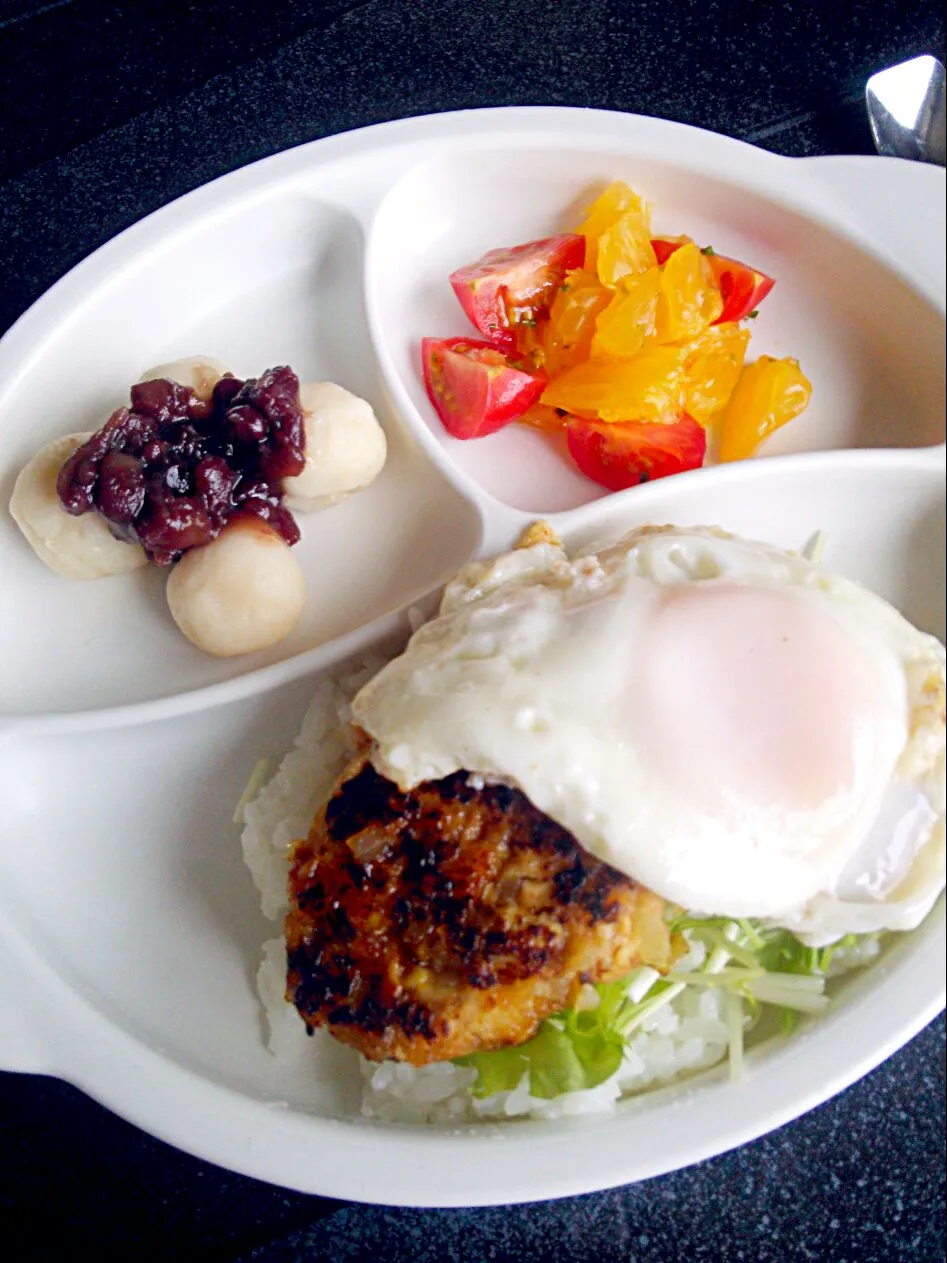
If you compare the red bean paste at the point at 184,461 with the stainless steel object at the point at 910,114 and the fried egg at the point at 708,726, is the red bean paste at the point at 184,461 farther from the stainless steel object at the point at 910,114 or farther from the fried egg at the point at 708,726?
the stainless steel object at the point at 910,114

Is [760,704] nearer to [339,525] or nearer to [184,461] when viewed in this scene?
[339,525]

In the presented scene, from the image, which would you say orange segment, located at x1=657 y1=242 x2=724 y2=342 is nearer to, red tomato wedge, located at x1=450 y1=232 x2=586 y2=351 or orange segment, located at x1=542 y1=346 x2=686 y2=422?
orange segment, located at x1=542 y1=346 x2=686 y2=422

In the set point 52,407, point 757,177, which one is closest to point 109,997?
point 52,407

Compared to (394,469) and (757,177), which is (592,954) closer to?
(394,469)

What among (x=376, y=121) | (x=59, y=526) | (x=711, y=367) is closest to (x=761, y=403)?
(x=711, y=367)

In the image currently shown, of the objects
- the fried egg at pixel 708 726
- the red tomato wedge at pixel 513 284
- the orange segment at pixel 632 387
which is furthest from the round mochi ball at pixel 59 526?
the orange segment at pixel 632 387
